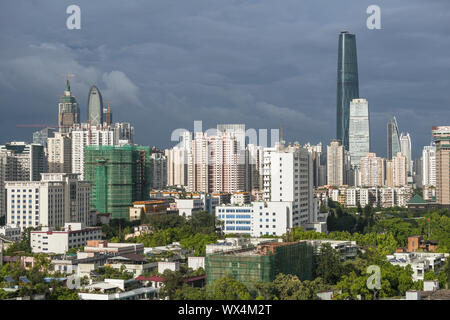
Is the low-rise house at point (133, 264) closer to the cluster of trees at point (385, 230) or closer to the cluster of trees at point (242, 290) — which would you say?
the cluster of trees at point (242, 290)

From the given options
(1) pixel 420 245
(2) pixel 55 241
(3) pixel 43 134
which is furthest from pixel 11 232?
(3) pixel 43 134

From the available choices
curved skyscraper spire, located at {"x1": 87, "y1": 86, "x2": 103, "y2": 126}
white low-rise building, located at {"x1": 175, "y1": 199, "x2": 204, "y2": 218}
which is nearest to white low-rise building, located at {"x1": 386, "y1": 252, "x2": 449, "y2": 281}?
white low-rise building, located at {"x1": 175, "y1": 199, "x2": 204, "y2": 218}

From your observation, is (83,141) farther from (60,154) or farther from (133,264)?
(133,264)

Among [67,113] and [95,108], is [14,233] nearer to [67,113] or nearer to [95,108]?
[67,113]
